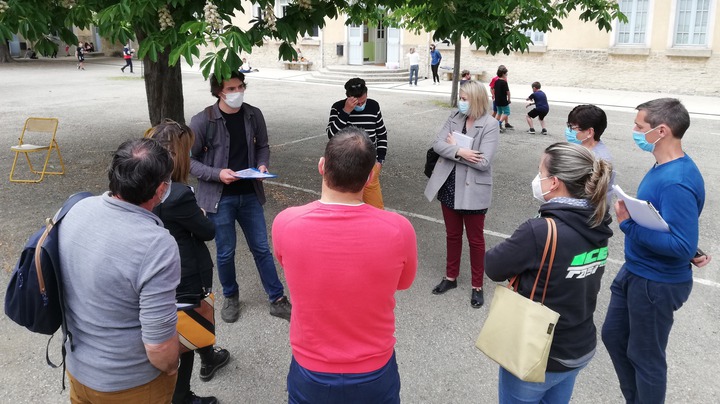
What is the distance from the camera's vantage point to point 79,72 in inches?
1123

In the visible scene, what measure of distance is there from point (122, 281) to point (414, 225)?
4.75 meters

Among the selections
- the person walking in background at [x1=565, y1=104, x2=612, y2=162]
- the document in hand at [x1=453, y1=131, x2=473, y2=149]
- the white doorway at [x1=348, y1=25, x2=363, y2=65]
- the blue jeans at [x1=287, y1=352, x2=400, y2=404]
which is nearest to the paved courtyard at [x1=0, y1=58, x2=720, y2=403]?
the blue jeans at [x1=287, y1=352, x2=400, y2=404]

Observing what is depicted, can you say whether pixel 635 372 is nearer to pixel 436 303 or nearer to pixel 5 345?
pixel 436 303

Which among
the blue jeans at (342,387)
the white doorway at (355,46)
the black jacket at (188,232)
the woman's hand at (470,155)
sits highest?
the white doorway at (355,46)

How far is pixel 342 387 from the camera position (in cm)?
207

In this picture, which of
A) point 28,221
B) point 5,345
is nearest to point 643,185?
point 5,345

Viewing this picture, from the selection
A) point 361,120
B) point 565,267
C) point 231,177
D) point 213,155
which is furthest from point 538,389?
point 361,120

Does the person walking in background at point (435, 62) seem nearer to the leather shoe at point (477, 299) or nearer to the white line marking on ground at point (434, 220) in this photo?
the white line marking on ground at point (434, 220)

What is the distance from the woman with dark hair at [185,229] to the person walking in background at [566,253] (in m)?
1.58

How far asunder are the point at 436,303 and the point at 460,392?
4.00 feet

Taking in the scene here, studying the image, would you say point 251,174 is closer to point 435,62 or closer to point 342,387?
point 342,387

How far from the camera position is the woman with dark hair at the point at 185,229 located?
290 centimetres

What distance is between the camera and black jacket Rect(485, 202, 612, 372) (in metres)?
2.29

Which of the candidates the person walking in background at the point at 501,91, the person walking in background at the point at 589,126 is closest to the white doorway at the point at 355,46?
the person walking in background at the point at 501,91
